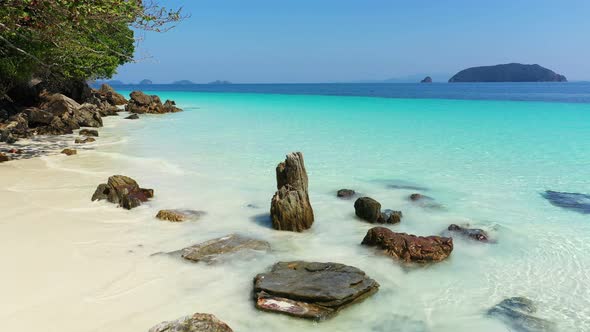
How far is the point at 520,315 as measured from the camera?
5.32m

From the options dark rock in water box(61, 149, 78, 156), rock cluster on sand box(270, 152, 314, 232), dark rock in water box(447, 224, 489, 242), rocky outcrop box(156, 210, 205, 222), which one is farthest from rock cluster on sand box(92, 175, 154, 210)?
dark rock in water box(61, 149, 78, 156)

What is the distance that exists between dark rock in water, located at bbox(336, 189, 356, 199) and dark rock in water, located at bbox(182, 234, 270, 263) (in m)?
3.44

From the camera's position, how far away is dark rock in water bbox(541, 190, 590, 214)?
989 centimetres

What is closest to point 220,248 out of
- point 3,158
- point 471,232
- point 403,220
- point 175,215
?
point 175,215

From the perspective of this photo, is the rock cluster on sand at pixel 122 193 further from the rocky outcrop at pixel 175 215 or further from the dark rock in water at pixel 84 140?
the dark rock in water at pixel 84 140

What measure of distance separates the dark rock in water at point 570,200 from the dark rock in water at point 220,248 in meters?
6.99

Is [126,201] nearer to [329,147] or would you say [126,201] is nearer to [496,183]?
[496,183]

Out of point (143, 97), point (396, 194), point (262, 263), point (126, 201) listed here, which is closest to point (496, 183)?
point (396, 194)

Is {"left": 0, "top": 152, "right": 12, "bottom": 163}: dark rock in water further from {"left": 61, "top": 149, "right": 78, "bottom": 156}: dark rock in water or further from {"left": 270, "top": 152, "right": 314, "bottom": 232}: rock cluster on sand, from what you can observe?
{"left": 270, "top": 152, "right": 314, "bottom": 232}: rock cluster on sand

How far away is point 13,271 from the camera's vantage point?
5973 millimetres

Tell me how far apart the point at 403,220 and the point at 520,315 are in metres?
3.55

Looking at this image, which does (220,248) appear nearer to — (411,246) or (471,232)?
(411,246)

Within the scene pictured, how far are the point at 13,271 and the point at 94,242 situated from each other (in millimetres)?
1305

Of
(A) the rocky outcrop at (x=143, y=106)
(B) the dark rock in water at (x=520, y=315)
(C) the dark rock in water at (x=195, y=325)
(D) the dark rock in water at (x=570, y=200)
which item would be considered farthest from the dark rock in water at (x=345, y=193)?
(A) the rocky outcrop at (x=143, y=106)
